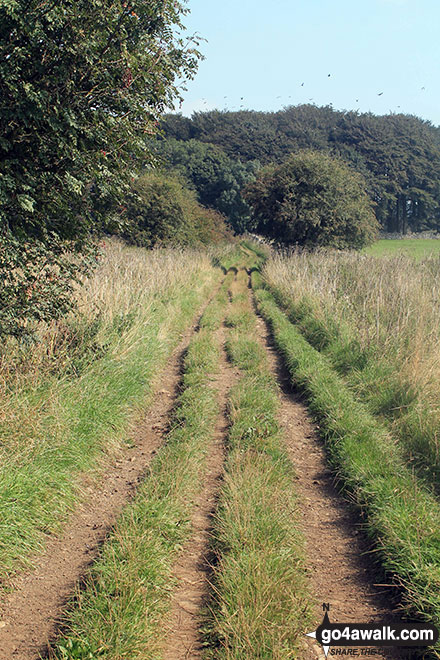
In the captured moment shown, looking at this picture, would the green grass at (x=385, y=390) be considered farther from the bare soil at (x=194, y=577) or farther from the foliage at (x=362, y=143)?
the foliage at (x=362, y=143)

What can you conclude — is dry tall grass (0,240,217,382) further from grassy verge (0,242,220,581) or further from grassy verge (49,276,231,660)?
grassy verge (49,276,231,660)

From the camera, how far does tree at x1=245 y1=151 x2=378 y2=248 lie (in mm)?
28281

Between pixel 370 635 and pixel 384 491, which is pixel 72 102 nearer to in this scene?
pixel 384 491

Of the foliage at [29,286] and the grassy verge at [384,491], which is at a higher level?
the foliage at [29,286]

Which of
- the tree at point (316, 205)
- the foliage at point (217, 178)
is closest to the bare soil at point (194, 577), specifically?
the tree at point (316, 205)

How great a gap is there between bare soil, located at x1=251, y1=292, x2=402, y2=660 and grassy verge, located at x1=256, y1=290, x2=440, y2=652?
14cm

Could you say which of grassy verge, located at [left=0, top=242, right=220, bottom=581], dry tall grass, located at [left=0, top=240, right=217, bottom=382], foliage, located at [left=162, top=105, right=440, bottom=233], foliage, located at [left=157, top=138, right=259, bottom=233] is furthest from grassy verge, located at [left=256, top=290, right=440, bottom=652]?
foliage, located at [left=157, top=138, right=259, bottom=233]

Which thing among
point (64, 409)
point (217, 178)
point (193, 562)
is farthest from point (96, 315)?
point (217, 178)

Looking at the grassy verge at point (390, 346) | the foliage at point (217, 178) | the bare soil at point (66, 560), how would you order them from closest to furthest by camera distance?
the bare soil at point (66, 560) → the grassy verge at point (390, 346) → the foliage at point (217, 178)

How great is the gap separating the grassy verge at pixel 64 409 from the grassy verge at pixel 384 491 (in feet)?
8.45

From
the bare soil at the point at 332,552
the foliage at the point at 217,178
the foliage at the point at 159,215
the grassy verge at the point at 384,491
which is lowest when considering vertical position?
the bare soil at the point at 332,552

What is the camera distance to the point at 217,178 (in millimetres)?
71938

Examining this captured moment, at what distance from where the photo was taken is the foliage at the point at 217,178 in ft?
230

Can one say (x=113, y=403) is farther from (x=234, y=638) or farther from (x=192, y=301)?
(x=192, y=301)
